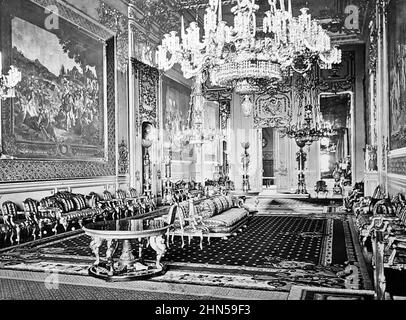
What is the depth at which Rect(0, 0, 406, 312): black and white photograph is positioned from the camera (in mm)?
4504

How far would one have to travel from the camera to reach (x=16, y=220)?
7.23 m

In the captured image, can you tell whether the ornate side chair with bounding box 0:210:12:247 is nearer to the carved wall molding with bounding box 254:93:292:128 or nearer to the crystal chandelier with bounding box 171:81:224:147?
the crystal chandelier with bounding box 171:81:224:147

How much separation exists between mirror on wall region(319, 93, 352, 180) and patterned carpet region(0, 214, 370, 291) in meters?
9.28

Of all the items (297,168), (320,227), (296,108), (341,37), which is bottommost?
(320,227)

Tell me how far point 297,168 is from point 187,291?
1331cm

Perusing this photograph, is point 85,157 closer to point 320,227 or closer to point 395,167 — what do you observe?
point 320,227

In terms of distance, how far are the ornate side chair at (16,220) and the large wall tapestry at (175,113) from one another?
25.3ft

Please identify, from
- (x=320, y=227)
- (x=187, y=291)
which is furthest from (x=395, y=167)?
(x=187, y=291)

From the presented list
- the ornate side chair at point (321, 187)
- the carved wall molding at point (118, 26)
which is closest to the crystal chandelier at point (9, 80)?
the carved wall molding at point (118, 26)

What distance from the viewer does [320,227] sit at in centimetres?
822

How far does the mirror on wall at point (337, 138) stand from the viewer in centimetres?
1637

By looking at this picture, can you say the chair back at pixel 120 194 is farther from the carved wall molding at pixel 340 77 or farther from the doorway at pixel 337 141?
the carved wall molding at pixel 340 77

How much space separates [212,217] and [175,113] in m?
9.04
